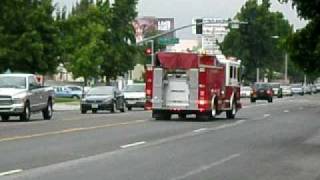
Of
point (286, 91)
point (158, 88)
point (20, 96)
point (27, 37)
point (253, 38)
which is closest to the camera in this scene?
point (20, 96)

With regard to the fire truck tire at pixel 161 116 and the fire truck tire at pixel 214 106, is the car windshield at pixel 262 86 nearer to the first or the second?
the fire truck tire at pixel 214 106

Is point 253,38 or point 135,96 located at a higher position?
point 253,38

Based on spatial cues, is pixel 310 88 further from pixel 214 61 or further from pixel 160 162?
pixel 160 162

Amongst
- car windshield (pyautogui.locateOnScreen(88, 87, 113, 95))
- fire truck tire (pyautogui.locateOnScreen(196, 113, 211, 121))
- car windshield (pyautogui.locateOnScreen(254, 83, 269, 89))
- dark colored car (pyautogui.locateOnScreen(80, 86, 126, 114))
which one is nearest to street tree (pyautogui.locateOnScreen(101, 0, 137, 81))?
car windshield (pyautogui.locateOnScreen(254, 83, 269, 89))

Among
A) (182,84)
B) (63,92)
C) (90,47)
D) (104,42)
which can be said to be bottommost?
(63,92)

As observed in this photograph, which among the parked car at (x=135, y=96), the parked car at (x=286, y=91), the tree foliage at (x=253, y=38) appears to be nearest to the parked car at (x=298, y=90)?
the parked car at (x=286, y=91)

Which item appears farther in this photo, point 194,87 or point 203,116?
point 203,116

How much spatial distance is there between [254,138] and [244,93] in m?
72.1

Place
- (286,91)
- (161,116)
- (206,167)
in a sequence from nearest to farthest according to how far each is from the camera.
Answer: (206,167)
(161,116)
(286,91)

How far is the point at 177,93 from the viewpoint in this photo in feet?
110

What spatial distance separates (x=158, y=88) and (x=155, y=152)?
49.2 feet

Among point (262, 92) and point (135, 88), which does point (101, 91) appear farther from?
point (262, 92)

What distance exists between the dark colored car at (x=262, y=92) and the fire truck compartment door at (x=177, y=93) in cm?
3860

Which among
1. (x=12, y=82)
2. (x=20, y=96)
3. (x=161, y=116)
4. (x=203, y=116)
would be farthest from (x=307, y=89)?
(x=20, y=96)
